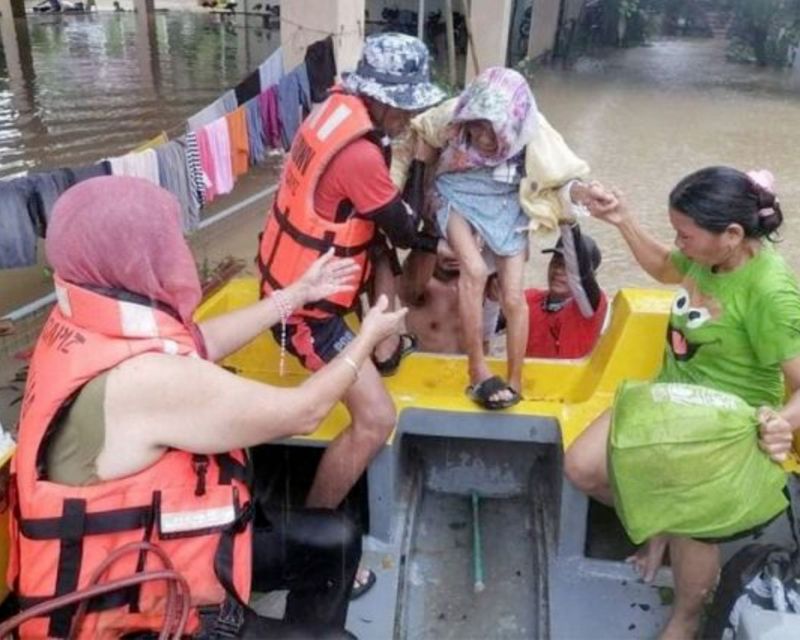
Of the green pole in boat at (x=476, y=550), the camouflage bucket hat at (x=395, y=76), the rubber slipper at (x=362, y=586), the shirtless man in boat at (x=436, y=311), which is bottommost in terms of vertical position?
the green pole in boat at (x=476, y=550)

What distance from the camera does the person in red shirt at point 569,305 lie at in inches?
123

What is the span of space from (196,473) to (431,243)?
1742mm

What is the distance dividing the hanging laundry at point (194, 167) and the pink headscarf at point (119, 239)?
296 cm

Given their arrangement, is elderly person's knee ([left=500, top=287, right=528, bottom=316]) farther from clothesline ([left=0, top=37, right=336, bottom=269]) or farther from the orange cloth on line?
the orange cloth on line

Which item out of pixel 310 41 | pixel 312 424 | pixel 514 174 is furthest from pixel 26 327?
pixel 312 424

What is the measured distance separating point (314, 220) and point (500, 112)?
72 centimetres

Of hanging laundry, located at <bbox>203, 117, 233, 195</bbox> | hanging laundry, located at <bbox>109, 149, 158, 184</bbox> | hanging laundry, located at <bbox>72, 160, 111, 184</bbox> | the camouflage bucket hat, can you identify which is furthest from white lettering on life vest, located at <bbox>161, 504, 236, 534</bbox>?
hanging laundry, located at <bbox>203, 117, 233, 195</bbox>

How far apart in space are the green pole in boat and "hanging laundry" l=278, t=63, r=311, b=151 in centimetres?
332

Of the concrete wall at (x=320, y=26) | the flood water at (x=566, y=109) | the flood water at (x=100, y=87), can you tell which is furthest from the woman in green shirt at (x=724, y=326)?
the concrete wall at (x=320, y=26)

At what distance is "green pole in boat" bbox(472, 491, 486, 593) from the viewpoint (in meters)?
2.52

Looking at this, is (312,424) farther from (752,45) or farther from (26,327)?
(752,45)

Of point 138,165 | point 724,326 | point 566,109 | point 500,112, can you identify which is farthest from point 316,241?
point 566,109

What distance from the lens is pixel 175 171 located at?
4.26 metres

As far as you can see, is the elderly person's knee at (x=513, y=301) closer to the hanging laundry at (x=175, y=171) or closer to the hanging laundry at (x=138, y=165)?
the hanging laundry at (x=138, y=165)
